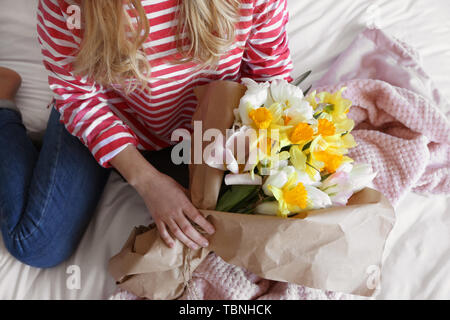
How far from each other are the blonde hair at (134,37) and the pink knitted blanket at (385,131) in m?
0.34

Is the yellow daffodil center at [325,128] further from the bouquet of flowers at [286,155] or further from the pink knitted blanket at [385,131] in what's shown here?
the pink knitted blanket at [385,131]

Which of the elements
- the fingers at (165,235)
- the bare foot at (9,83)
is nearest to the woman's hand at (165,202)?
the fingers at (165,235)

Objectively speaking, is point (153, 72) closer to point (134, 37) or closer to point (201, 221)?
point (134, 37)

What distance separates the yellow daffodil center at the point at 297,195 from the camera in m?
0.48

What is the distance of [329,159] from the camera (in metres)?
0.49

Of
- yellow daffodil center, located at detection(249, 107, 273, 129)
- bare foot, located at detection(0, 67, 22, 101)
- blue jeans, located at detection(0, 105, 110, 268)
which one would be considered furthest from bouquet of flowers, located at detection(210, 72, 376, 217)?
bare foot, located at detection(0, 67, 22, 101)

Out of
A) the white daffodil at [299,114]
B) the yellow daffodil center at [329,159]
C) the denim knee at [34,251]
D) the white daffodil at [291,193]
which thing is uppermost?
the white daffodil at [299,114]

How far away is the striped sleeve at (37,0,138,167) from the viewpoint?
23.4 inches

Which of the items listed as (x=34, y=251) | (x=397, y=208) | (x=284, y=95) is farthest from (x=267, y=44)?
(x=34, y=251)

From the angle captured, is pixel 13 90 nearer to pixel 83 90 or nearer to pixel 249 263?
pixel 83 90

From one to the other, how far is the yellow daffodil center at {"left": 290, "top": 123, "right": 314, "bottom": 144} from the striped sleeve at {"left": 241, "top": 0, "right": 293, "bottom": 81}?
0.22 m

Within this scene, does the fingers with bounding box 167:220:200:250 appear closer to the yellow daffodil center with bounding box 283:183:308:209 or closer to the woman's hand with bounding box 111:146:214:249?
the woman's hand with bounding box 111:146:214:249
